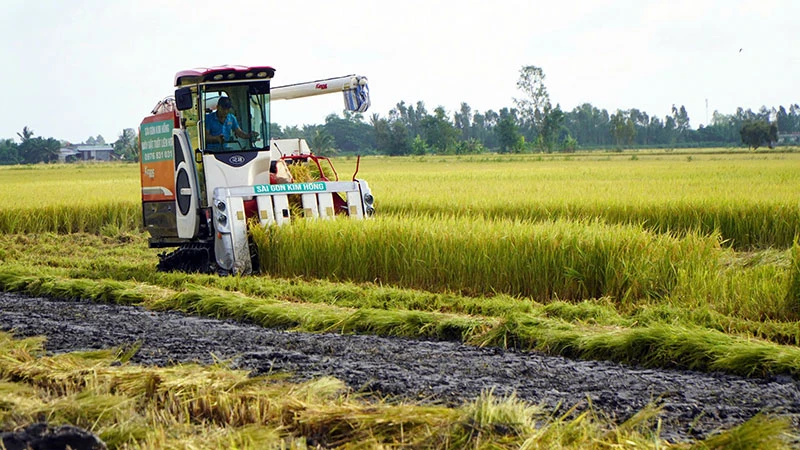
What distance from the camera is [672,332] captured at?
6.38 meters

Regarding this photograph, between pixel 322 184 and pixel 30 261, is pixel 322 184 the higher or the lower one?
the higher one

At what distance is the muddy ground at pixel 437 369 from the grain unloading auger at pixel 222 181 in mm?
2933

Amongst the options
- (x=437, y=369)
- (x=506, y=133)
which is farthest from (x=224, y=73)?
(x=506, y=133)

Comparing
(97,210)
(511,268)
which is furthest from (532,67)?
(511,268)

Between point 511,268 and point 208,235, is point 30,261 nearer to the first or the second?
point 208,235

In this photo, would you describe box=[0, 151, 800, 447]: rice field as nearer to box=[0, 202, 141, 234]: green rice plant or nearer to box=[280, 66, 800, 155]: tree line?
box=[0, 202, 141, 234]: green rice plant

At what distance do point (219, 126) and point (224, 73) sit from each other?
0.67m

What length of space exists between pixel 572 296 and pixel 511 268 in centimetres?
71

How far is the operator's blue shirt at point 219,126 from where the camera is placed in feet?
36.5

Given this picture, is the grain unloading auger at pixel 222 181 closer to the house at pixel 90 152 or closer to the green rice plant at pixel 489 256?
the green rice plant at pixel 489 256

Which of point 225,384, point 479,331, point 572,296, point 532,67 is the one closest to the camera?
point 225,384

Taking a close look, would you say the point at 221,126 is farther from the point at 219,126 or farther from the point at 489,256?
the point at 489,256

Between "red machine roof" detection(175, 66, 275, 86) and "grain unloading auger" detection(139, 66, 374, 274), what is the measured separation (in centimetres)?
1

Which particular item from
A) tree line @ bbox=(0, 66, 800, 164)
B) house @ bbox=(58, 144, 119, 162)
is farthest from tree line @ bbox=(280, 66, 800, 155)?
house @ bbox=(58, 144, 119, 162)
